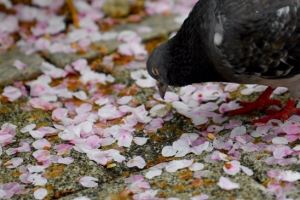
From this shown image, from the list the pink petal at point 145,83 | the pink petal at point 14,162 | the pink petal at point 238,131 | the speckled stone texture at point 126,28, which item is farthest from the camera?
the speckled stone texture at point 126,28

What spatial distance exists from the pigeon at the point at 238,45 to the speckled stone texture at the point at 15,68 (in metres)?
1.98

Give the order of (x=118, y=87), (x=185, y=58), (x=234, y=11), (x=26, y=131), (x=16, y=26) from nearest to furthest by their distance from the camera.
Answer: (x=234, y=11) → (x=185, y=58) → (x=26, y=131) → (x=118, y=87) → (x=16, y=26)

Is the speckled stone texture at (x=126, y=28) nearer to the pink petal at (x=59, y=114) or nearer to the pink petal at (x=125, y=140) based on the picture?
the pink petal at (x=59, y=114)

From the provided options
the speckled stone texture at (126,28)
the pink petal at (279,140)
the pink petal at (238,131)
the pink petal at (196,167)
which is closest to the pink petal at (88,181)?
the pink petal at (196,167)

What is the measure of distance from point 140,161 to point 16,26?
11.0ft

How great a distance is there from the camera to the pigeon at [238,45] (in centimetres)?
458

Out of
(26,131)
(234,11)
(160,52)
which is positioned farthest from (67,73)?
(234,11)

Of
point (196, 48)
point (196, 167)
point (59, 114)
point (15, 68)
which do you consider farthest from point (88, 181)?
point (15, 68)

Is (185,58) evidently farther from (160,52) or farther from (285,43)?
(285,43)

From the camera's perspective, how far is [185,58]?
16.4 ft

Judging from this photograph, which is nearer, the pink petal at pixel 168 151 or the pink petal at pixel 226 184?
the pink petal at pixel 226 184

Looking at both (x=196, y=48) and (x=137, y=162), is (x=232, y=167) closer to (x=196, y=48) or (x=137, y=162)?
(x=137, y=162)

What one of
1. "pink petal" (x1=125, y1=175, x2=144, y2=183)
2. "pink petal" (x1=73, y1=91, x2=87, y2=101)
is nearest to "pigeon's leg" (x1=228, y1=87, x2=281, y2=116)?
"pink petal" (x1=125, y1=175, x2=144, y2=183)

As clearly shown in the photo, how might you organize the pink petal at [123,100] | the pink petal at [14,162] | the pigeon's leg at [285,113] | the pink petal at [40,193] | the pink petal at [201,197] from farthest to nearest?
1. the pink petal at [123,100]
2. the pigeon's leg at [285,113]
3. the pink petal at [14,162]
4. the pink petal at [40,193]
5. the pink petal at [201,197]
